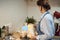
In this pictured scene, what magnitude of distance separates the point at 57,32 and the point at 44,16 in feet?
1.52

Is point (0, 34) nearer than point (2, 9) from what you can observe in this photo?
Yes

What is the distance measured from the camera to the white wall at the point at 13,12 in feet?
8.39

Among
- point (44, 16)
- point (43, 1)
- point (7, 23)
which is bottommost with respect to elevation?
point (7, 23)

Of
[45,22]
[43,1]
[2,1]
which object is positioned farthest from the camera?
[2,1]

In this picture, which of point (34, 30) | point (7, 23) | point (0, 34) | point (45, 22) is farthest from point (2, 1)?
point (45, 22)

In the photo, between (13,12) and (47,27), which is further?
(13,12)

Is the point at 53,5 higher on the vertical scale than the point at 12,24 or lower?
higher

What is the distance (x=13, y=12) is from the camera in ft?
8.77

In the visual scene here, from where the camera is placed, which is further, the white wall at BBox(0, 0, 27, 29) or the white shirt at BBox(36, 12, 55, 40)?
the white wall at BBox(0, 0, 27, 29)

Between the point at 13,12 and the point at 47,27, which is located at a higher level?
the point at 13,12

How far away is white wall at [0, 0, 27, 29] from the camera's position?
2.56m

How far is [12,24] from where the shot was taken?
260 cm

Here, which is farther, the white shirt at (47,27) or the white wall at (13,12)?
the white wall at (13,12)

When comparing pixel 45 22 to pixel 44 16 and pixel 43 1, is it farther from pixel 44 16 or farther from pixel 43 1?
pixel 43 1
